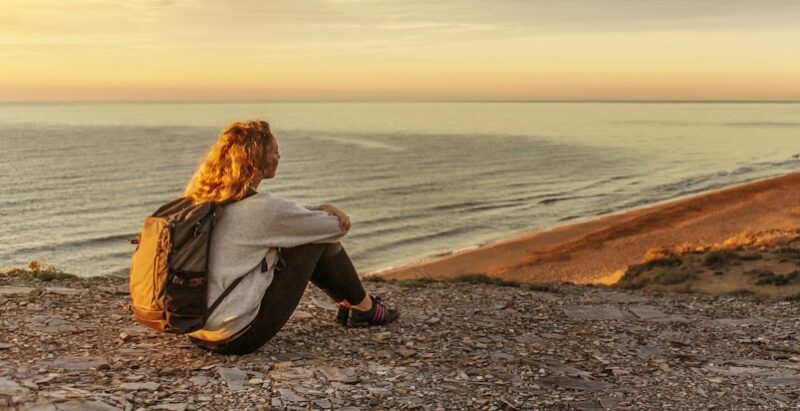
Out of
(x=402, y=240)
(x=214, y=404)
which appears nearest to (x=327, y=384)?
(x=214, y=404)

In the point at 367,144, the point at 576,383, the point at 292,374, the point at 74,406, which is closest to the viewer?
the point at 74,406

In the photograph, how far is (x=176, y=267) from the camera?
17.1ft

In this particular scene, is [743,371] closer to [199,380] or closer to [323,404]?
[323,404]

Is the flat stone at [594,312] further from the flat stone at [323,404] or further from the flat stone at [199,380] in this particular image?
the flat stone at [199,380]

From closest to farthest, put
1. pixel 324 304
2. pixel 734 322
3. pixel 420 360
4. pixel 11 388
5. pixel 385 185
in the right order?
pixel 11 388 < pixel 420 360 < pixel 324 304 < pixel 734 322 < pixel 385 185

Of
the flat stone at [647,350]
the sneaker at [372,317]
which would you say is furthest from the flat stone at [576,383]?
the sneaker at [372,317]

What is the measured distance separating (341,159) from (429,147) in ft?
68.3

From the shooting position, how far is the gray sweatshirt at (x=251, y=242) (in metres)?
5.32

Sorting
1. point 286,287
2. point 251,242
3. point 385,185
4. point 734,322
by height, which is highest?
point 251,242

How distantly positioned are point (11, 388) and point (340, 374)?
2.32 m

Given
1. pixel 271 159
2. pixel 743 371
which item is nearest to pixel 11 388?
pixel 271 159

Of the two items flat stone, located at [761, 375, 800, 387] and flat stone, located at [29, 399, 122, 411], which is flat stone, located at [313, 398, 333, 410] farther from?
flat stone, located at [761, 375, 800, 387]

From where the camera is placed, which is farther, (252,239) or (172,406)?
(252,239)

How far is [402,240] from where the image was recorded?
29.5m
